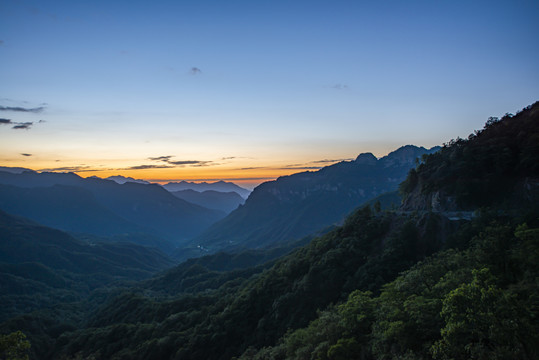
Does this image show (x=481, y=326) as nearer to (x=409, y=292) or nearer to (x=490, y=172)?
(x=409, y=292)

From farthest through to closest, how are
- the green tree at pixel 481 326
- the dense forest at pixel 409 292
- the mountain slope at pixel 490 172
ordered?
the mountain slope at pixel 490 172, the dense forest at pixel 409 292, the green tree at pixel 481 326

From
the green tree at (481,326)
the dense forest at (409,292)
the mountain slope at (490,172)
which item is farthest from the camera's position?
the mountain slope at (490,172)

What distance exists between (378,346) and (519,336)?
11142 mm

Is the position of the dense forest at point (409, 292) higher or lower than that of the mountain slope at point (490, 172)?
lower

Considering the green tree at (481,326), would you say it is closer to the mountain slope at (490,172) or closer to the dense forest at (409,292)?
the dense forest at (409,292)

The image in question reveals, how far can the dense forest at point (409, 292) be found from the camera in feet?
70.2

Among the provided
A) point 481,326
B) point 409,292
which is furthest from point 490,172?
point 481,326

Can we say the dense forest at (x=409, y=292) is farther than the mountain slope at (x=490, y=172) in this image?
No

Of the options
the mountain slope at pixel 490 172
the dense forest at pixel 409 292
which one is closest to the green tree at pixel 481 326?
the dense forest at pixel 409 292

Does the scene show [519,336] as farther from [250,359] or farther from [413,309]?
[250,359]

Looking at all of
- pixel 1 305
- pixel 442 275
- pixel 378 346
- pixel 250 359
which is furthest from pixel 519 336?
pixel 1 305

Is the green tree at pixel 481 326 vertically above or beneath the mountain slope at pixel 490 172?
beneath

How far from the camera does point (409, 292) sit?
36.2 m

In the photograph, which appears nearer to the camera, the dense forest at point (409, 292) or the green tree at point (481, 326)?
the green tree at point (481, 326)
